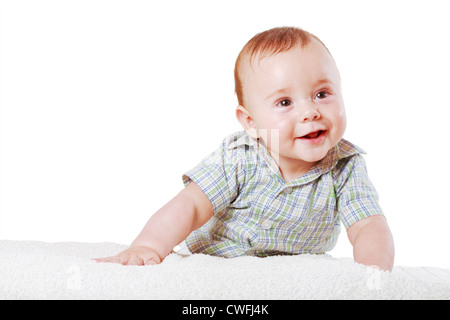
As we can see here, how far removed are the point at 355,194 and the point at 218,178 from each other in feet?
1.07

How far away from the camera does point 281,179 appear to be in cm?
146

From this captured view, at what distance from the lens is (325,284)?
949 millimetres

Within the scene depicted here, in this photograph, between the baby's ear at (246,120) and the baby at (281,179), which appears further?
the baby's ear at (246,120)

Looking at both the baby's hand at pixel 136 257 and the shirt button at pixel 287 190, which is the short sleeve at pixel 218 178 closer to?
the shirt button at pixel 287 190

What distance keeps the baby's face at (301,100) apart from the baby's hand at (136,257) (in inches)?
14.9

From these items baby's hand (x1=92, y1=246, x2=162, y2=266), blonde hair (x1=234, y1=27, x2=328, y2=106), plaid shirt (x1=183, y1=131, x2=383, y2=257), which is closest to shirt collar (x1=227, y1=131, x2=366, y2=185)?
plaid shirt (x1=183, y1=131, x2=383, y2=257)

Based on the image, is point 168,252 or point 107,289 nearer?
point 107,289

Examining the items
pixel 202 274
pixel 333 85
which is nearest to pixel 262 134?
pixel 333 85

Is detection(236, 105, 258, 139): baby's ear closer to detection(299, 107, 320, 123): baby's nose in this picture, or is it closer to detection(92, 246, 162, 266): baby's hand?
detection(299, 107, 320, 123): baby's nose

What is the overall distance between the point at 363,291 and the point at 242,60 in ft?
2.23

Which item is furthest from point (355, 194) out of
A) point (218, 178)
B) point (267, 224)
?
point (218, 178)

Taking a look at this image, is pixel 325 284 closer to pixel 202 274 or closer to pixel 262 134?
pixel 202 274

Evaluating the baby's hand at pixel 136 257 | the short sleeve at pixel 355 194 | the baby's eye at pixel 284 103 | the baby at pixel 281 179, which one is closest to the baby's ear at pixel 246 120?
the baby at pixel 281 179

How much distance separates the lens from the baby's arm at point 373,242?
4.08 feet
